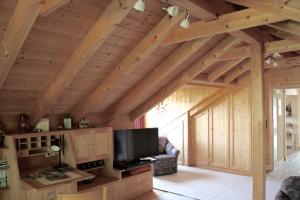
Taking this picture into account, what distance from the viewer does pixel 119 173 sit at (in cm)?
463

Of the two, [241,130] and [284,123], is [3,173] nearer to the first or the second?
[241,130]

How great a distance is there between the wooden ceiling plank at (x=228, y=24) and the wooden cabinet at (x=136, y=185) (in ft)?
8.99

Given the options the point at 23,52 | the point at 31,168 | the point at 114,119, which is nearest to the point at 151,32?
the point at 23,52

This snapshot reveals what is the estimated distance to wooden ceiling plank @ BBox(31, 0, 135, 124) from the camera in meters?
2.63

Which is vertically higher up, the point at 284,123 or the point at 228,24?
the point at 228,24

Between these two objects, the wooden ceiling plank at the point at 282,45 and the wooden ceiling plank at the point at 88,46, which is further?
the wooden ceiling plank at the point at 282,45

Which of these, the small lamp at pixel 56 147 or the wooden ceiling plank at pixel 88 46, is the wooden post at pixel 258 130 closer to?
the wooden ceiling plank at pixel 88 46

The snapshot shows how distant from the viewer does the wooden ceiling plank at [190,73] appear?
4418mm

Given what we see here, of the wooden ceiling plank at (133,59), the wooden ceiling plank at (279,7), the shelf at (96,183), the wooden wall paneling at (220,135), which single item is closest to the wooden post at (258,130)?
the wooden ceiling plank at (279,7)

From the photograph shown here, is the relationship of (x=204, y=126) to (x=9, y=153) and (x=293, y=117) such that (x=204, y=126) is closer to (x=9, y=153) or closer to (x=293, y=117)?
(x=293, y=117)

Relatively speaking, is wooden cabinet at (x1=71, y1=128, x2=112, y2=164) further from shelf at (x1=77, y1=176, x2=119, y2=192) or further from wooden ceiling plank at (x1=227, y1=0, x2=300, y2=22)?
wooden ceiling plank at (x1=227, y1=0, x2=300, y2=22)

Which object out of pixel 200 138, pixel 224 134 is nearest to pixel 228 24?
pixel 224 134

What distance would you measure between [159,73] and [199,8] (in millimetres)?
1751

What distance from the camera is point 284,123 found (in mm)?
8281
